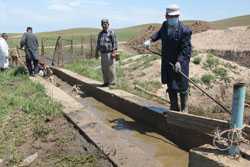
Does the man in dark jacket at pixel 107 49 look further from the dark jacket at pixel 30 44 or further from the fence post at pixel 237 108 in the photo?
the fence post at pixel 237 108

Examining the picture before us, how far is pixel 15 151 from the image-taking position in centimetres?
688

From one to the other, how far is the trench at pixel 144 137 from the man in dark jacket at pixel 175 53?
0.67 metres

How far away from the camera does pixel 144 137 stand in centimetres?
768

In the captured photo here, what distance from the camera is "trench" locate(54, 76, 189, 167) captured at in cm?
662

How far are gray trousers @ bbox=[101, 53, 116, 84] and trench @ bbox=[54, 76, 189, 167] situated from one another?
1076 millimetres

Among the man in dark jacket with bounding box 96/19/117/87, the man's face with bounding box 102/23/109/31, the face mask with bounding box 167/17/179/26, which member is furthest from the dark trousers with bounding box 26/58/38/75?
the face mask with bounding box 167/17/179/26

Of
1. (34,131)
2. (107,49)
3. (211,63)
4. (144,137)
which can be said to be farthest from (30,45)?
(144,137)

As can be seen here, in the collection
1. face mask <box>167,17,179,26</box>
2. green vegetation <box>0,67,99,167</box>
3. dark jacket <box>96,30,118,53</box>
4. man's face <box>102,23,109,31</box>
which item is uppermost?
face mask <box>167,17,179,26</box>

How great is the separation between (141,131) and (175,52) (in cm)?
159

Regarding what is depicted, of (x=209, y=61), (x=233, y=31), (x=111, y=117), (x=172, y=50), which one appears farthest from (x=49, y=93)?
(x=233, y=31)

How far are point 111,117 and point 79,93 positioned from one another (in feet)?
10.8

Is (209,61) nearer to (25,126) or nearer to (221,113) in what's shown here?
(221,113)

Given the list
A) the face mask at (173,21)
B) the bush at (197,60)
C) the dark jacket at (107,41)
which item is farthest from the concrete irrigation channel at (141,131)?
the bush at (197,60)

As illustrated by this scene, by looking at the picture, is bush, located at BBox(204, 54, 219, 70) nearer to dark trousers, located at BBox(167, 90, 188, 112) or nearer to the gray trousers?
the gray trousers
